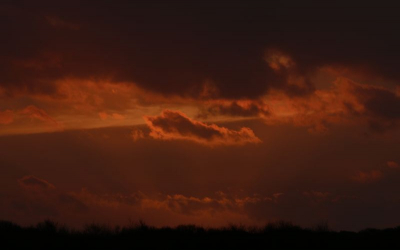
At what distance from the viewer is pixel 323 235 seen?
79.5 ft

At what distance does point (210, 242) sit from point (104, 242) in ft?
13.9

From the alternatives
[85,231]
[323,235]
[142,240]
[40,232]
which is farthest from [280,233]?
[40,232]

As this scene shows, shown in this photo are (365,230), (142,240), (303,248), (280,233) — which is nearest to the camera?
(303,248)

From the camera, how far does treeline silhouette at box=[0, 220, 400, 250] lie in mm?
22031

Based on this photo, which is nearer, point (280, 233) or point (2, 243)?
point (2, 243)

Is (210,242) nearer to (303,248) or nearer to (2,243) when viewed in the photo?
(303,248)

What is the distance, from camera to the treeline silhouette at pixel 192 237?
867 inches

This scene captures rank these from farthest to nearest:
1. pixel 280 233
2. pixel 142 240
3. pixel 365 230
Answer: pixel 365 230 → pixel 280 233 → pixel 142 240

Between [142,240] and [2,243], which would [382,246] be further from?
[2,243]

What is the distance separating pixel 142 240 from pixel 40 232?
17.3 ft

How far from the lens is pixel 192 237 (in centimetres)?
2386

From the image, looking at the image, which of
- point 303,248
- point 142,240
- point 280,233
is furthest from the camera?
point 280,233

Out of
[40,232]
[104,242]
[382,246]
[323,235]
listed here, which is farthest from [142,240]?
[382,246]

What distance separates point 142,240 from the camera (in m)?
23.2
